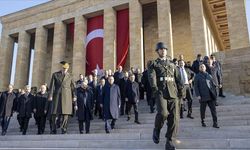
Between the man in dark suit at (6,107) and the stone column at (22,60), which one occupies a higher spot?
the stone column at (22,60)

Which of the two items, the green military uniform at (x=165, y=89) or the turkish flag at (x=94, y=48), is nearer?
the green military uniform at (x=165, y=89)

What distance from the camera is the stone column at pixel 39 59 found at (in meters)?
21.6

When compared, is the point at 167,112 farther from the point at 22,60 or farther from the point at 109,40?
the point at 22,60

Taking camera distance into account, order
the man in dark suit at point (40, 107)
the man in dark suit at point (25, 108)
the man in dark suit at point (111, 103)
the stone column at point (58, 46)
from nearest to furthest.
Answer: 1. the man in dark suit at point (111, 103)
2. the man in dark suit at point (25, 108)
3. the man in dark suit at point (40, 107)
4. the stone column at point (58, 46)

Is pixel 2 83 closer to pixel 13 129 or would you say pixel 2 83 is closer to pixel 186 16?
pixel 13 129

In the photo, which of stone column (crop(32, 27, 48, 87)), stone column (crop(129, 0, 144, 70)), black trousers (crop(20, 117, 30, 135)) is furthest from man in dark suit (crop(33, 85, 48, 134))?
stone column (crop(32, 27, 48, 87))

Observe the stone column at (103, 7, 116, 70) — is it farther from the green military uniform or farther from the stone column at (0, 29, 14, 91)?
the green military uniform

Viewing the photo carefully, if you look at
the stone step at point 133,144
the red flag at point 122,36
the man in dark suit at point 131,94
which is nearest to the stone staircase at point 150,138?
the stone step at point 133,144

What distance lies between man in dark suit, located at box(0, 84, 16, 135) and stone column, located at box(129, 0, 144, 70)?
30.5ft

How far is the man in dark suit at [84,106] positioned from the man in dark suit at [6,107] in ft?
8.53

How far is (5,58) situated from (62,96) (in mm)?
18946

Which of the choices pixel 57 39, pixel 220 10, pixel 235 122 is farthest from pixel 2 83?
pixel 235 122

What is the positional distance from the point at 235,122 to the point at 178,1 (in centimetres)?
1573

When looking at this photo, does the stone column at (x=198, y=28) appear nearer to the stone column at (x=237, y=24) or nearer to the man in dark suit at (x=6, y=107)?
the stone column at (x=237, y=24)
